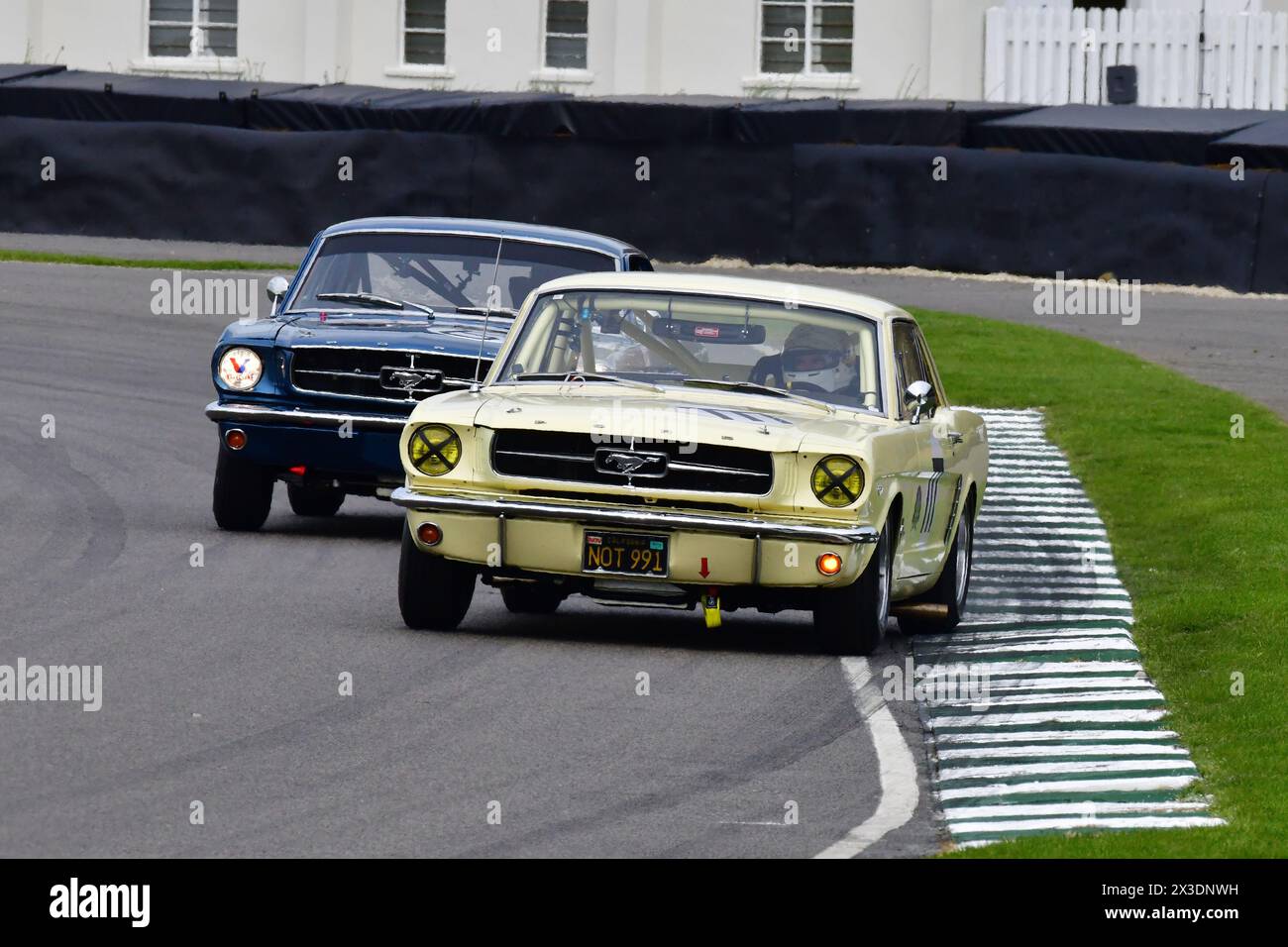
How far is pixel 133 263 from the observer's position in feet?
101

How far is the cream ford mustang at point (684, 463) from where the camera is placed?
33.8 feet

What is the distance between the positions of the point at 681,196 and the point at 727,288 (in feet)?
66.3

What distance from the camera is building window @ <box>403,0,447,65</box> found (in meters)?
39.3

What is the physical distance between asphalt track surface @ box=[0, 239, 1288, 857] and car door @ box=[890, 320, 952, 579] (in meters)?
0.47

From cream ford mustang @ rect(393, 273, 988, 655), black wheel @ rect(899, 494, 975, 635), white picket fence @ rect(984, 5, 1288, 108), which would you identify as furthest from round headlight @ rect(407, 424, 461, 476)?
white picket fence @ rect(984, 5, 1288, 108)

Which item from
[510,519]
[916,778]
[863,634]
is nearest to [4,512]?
[510,519]

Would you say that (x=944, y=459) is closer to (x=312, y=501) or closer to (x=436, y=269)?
(x=436, y=269)

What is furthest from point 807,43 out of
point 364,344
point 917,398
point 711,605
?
point 711,605

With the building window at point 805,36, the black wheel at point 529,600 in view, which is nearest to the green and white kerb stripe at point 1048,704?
the black wheel at point 529,600

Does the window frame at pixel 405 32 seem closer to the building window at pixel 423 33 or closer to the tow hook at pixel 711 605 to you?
the building window at pixel 423 33

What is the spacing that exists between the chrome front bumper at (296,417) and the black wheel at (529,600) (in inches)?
72.8

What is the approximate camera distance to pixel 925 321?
88.3 ft

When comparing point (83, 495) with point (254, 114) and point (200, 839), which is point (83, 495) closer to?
point (200, 839)

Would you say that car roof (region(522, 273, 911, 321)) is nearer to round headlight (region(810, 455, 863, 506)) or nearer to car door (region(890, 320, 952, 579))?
car door (region(890, 320, 952, 579))
